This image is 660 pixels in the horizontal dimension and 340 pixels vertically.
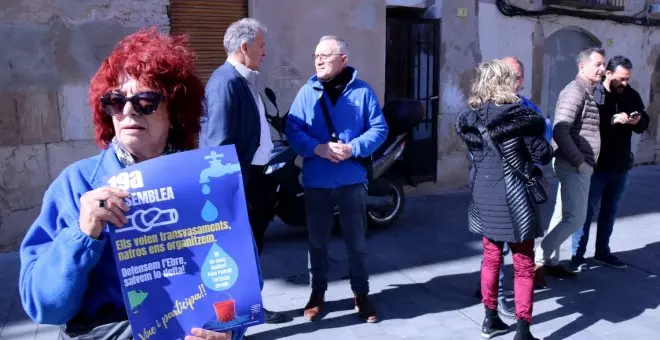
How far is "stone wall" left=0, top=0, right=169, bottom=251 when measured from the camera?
5480 mm

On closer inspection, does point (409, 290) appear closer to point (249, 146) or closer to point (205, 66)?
point (249, 146)

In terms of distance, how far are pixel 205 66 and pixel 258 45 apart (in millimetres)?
2898

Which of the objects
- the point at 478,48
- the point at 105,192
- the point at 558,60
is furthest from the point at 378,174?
the point at 558,60

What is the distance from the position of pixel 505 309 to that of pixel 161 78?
10.5ft

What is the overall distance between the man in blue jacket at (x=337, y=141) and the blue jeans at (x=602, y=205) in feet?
6.76

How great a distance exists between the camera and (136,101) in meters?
1.58

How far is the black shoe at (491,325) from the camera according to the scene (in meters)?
3.80

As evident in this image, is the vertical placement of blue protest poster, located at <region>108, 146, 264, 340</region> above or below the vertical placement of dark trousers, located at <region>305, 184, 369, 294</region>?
above

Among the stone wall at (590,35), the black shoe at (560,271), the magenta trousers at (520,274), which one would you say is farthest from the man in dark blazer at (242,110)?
the stone wall at (590,35)

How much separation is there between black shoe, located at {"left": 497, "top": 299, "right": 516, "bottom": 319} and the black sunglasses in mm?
3202

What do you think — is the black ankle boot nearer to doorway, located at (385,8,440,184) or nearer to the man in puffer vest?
A: the man in puffer vest

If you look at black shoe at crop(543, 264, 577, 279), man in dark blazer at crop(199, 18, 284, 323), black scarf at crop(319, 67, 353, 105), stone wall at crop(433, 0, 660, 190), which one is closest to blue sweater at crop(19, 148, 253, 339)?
man in dark blazer at crop(199, 18, 284, 323)

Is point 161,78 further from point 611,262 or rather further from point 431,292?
point 611,262

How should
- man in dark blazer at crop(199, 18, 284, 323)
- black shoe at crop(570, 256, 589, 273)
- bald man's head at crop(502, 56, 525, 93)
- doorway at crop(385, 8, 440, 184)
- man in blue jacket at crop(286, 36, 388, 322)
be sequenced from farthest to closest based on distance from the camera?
1. doorway at crop(385, 8, 440, 184)
2. black shoe at crop(570, 256, 589, 273)
3. man in blue jacket at crop(286, 36, 388, 322)
4. bald man's head at crop(502, 56, 525, 93)
5. man in dark blazer at crop(199, 18, 284, 323)
